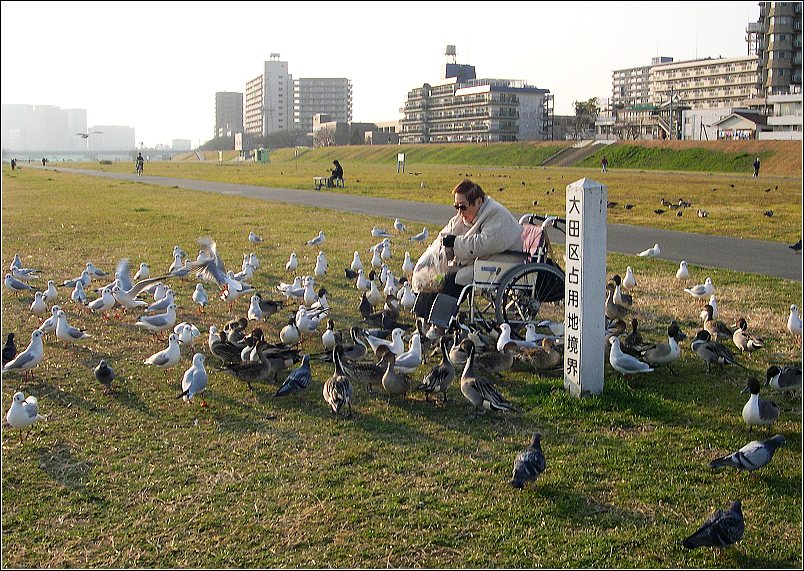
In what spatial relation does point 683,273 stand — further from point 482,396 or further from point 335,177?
point 335,177

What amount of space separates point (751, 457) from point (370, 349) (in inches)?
184

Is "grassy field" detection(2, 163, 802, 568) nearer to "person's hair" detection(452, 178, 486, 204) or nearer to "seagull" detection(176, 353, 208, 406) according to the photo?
"seagull" detection(176, 353, 208, 406)

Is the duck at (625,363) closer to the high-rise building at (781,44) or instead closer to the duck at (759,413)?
the duck at (759,413)

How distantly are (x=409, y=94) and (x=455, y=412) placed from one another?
133 meters

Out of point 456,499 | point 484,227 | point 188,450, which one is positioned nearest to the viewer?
point 456,499

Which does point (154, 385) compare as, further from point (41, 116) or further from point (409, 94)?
point (409, 94)

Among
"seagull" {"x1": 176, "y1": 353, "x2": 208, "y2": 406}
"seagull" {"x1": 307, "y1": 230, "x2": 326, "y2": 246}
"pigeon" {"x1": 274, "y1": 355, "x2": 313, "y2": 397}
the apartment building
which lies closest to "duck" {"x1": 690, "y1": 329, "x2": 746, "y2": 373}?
"pigeon" {"x1": 274, "y1": 355, "x2": 313, "y2": 397}

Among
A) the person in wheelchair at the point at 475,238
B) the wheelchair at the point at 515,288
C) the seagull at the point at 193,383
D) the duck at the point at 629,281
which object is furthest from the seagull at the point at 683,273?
the seagull at the point at 193,383

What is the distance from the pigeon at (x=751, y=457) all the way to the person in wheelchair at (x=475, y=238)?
13.0ft

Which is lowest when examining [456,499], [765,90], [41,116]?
[456,499]

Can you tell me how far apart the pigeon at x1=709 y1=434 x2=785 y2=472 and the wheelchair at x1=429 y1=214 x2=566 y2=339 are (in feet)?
11.3

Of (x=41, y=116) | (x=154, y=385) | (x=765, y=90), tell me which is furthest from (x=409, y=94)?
(x=154, y=385)

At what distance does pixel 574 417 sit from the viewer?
21.6 feet

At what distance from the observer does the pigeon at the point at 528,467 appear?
206 inches
